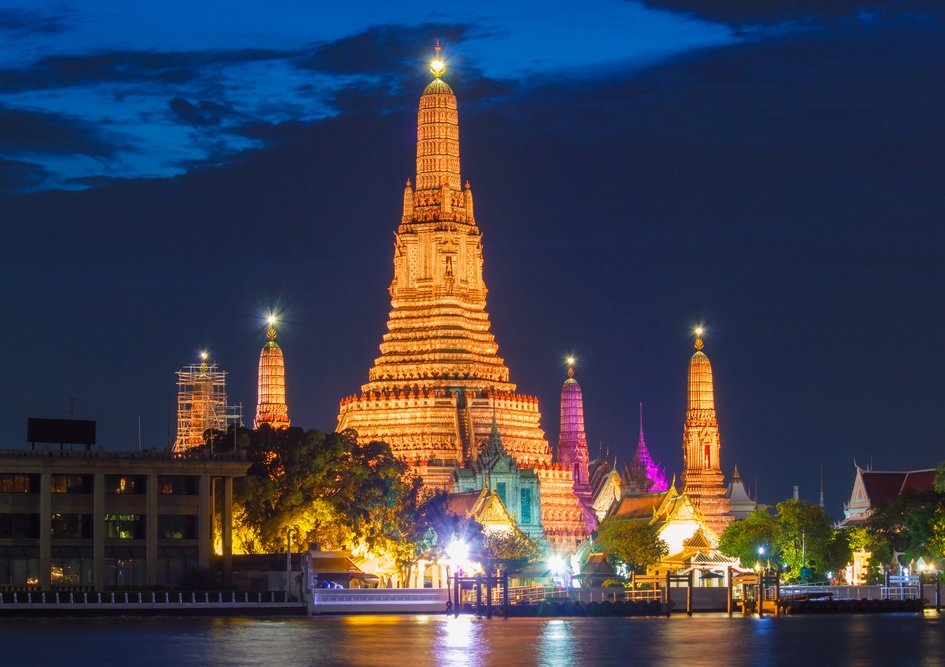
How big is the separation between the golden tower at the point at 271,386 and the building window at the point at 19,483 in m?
47.9

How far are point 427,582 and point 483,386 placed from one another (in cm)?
2077

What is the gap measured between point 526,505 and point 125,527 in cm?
4072

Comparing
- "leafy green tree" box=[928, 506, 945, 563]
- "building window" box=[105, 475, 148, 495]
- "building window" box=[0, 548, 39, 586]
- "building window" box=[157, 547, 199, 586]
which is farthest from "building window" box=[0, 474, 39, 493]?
"leafy green tree" box=[928, 506, 945, 563]

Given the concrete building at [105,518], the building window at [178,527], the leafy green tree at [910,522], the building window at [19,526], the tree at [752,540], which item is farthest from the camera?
the tree at [752,540]

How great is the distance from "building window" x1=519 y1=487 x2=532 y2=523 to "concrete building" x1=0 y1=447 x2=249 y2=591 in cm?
3599

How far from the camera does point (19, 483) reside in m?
117

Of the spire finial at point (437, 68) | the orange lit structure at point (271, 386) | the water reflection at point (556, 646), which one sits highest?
the spire finial at point (437, 68)

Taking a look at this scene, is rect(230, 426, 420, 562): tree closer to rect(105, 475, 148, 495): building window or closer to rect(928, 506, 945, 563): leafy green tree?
rect(105, 475, 148, 495): building window

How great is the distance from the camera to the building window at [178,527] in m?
119

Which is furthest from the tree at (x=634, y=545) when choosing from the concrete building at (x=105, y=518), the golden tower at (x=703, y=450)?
the concrete building at (x=105, y=518)

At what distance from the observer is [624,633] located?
333 ft

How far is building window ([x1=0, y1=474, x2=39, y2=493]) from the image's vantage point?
116312 mm

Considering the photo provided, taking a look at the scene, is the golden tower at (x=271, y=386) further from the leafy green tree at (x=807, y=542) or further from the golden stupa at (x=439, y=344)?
the leafy green tree at (x=807, y=542)

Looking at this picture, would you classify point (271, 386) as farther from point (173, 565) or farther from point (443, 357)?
point (173, 565)
